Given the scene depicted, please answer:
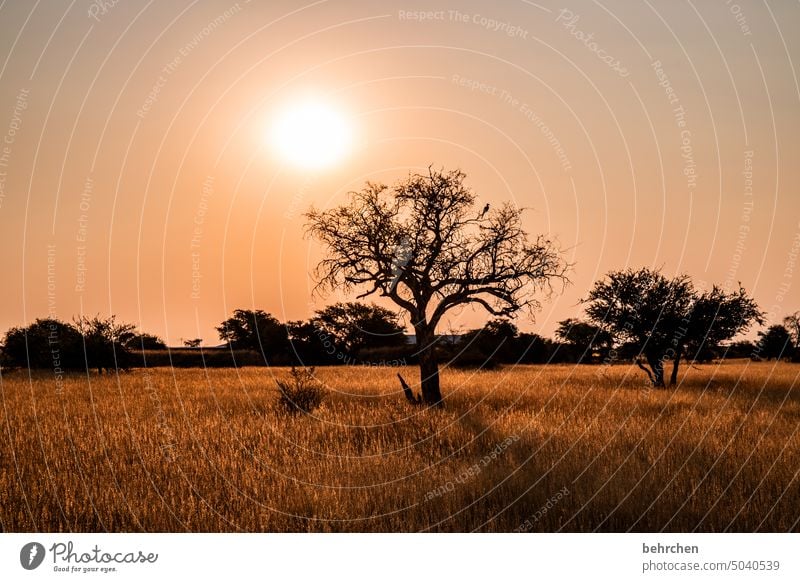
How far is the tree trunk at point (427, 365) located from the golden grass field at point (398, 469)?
91 centimetres

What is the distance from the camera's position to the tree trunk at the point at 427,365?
20.9 metres

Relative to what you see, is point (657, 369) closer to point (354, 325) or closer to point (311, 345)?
point (354, 325)

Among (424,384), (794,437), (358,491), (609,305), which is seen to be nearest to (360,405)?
(424,384)

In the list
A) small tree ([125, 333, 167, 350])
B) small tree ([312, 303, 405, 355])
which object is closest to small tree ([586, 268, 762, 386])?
small tree ([312, 303, 405, 355])

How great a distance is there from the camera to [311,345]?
5088 cm

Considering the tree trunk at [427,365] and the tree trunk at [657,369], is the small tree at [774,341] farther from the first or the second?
the tree trunk at [427,365]

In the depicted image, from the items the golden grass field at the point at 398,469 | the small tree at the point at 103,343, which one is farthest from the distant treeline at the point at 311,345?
the golden grass field at the point at 398,469

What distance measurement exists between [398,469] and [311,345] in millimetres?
40021

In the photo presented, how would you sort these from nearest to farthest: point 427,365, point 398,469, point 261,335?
point 398,469 → point 427,365 → point 261,335

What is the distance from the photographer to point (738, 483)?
10969 mm

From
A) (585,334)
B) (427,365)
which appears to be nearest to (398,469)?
(427,365)

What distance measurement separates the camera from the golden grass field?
9.27 metres

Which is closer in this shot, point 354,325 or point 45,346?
point 354,325

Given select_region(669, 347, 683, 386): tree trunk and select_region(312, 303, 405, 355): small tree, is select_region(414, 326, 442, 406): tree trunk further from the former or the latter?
select_region(669, 347, 683, 386): tree trunk
